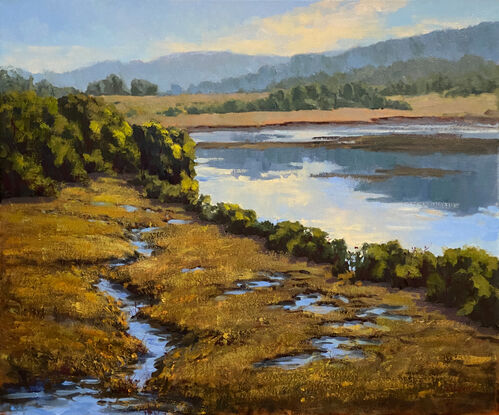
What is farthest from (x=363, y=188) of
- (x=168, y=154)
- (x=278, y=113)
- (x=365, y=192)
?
(x=168, y=154)

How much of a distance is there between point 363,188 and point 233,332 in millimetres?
4223

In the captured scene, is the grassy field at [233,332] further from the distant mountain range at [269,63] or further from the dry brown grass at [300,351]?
the distant mountain range at [269,63]

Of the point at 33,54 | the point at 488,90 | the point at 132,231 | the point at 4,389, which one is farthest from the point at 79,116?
the point at 488,90

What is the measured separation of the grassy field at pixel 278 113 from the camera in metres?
6.60

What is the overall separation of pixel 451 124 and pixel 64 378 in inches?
236

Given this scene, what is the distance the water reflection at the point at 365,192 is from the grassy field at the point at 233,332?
1032 mm

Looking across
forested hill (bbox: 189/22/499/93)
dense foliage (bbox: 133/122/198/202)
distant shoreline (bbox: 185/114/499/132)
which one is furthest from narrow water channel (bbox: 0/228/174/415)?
dense foliage (bbox: 133/122/198/202)

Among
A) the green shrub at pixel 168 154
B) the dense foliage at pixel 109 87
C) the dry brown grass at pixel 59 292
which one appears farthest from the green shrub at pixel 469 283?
the green shrub at pixel 168 154

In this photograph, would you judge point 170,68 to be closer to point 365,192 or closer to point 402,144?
point 365,192

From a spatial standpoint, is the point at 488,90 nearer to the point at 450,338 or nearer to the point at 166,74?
the point at 450,338

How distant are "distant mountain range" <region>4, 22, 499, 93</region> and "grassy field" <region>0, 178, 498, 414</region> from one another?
1.93 metres

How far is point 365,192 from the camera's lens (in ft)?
27.5

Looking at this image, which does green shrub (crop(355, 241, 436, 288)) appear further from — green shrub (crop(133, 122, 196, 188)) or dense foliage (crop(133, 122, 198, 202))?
green shrub (crop(133, 122, 196, 188))

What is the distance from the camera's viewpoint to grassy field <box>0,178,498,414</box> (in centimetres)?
467
